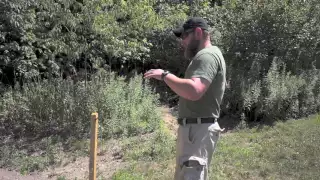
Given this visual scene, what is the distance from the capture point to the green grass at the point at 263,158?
5986mm

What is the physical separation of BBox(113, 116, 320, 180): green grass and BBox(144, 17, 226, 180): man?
2319 mm

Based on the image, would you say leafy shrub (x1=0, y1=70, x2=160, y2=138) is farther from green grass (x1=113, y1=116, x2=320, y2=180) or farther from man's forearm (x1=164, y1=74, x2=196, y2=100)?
man's forearm (x1=164, y1=74, x2=196, y2=100)

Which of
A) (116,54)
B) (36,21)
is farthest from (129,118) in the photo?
(36,21)

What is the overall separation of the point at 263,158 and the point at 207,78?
3564 mm

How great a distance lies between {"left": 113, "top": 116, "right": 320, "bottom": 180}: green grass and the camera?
19.6 feet

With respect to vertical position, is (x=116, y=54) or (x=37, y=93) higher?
(x=116, y=54)

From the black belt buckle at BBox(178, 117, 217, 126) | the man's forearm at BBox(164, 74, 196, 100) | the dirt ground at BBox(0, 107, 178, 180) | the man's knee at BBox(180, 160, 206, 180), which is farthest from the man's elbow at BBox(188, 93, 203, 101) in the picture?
the dirt ground at BBox(0, 107, 178, 180)

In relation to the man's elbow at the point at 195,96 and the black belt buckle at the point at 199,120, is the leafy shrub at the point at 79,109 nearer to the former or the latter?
the black belt buckle at the point at 199,120

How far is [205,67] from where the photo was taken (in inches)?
132

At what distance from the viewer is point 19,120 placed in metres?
8.27

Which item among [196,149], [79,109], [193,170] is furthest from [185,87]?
[79,109]

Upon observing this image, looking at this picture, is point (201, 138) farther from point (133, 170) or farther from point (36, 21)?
point (36, 21)

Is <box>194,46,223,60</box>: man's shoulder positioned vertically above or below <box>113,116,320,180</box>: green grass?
above

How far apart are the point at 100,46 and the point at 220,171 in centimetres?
330
